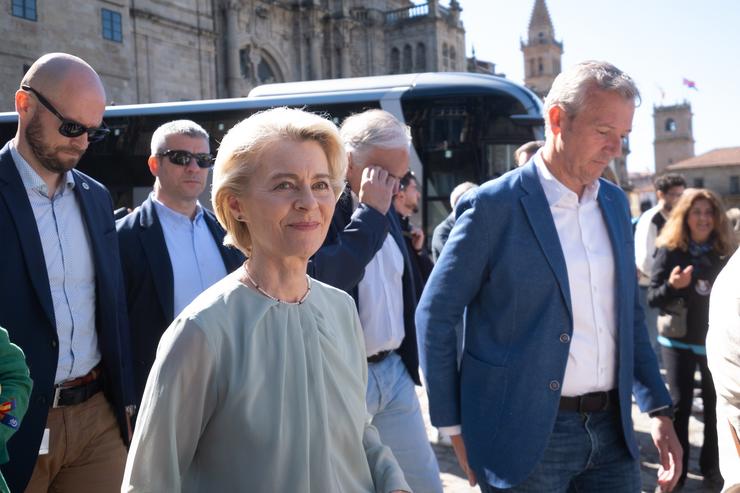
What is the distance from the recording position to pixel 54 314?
9.81 ft

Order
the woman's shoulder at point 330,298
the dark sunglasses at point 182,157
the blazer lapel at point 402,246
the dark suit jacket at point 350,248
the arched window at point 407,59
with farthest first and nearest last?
the arched window at point 407,59
the dark sunglasses at point 182,157
the blazer lapel at point 402,246
the dark suit jacket at point 350,248
the woman's shoulder at point 330,298

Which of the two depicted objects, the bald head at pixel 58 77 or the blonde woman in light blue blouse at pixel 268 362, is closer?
the blonde woman in light blue blouse at pixel 268 362

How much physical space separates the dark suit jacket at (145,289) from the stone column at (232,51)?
30408mm

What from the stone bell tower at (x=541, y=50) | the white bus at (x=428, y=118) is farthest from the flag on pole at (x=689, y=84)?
the white bus at (x=428, y=118)

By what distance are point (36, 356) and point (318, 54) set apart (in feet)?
122

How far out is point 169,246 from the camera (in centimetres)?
394

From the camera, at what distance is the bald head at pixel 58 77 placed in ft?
10.2

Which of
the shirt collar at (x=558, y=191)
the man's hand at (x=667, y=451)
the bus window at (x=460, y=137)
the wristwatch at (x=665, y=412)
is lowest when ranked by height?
the man's hand at (x=667, y=451)

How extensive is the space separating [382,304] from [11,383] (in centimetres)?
192

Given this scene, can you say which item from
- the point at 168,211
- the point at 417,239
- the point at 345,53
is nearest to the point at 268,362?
the point at 168,211

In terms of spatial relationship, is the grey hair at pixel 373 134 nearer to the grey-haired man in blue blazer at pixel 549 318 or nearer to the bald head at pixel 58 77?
the grey-haired man in blue blazer at pixel 549 318

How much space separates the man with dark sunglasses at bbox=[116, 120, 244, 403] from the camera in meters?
3.76

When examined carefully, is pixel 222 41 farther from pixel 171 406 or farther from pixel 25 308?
pixel 171 406

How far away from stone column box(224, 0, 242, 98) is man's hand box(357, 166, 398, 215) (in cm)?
3097
